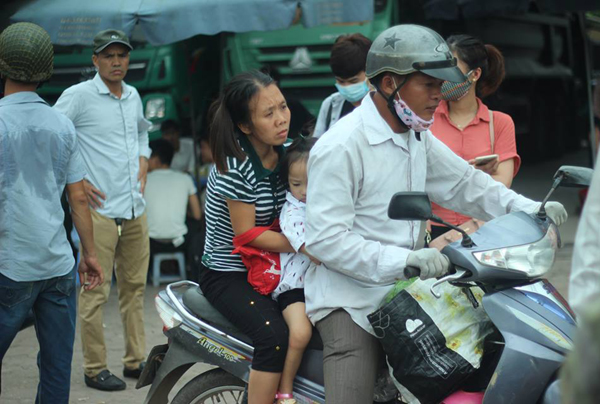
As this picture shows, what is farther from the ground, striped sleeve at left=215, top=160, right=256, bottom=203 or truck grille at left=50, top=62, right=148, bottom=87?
striped sleeve at left=215, top=160, right=256, bottom=203

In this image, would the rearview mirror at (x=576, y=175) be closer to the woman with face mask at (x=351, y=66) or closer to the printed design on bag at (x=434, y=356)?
the printed design on bag at (x=434, y=356)

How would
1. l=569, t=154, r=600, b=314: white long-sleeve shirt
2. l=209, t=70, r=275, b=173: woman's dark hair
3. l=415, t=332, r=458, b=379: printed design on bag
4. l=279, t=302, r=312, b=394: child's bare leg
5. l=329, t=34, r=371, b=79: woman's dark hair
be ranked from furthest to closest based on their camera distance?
1. l=329, t=34, r=371, b=79: woman's dark hair
2. l=209, t=70, r=275, b=173: woman's dark hair
3. l=279, t=302, r=312, b=394: child's bare leg
4. l=415, t=332, r=458, b=379: printed design on bag
5. l=569, t=154, r=600, b=314: white long-sleeve shirt

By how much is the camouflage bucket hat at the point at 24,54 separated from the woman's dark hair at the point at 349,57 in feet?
6.41

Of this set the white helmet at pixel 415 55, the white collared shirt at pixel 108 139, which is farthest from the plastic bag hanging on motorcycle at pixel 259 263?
the white collared shirt at pixel 108 139

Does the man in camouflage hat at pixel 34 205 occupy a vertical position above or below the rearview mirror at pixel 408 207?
below

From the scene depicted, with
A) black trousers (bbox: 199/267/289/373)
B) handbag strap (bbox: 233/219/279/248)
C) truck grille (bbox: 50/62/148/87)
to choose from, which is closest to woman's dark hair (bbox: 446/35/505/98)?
handbag strap (bbox: 233/219/279/248)

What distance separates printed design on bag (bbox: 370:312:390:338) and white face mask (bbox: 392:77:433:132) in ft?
2.16

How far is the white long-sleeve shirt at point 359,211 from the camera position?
2994mm

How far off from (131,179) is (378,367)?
3.08 m

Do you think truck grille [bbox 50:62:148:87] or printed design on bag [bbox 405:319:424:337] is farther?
truck grille [bbox 50:62:148:87]

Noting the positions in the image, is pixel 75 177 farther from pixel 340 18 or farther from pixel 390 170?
pixel 340 18

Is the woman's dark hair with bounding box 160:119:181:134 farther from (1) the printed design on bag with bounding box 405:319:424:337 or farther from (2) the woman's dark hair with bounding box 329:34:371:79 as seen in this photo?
(1) the printed design on bag with bounding box 405:319:424:337

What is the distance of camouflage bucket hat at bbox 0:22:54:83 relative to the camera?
13.1ft

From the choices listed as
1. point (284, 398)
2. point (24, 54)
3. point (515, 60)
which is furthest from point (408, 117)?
point (515, 60)
